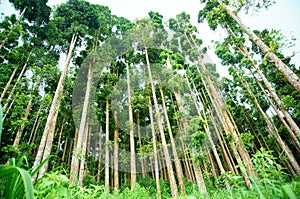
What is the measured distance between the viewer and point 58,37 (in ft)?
39.1

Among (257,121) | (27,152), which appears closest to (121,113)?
(27,152)

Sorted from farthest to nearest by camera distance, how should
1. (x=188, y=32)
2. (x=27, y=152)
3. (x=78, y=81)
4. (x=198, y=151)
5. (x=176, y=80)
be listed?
(x=188, y=32) → (x=78, y=81) → (x=176, y=80) → (x=27, y=152) → (x=198, y=151)

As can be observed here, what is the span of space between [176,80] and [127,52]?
5962mm


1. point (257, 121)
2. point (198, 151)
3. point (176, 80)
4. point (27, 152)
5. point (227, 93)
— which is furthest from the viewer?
point (227, 93)

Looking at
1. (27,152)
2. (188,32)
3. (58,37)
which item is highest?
(188,32)

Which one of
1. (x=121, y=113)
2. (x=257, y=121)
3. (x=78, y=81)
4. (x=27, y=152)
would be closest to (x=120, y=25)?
(x=78, y=81)

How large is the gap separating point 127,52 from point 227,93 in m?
13.9

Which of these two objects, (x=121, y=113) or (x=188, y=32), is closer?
(x=121, y=113)

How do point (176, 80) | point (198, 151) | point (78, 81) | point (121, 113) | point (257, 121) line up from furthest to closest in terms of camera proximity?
1. point (257, 121)
2. point (121, 113)
3. point (78, 81)
4. point (176, 80)
5. point (198, 151)

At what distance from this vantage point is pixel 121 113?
1411 centimetres

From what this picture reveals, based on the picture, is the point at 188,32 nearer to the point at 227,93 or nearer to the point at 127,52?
the point at 127,52

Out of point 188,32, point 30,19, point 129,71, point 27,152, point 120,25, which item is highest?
point 120,25

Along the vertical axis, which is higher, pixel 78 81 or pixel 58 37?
pixel 58 37

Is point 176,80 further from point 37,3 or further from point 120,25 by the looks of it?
point 37,3
